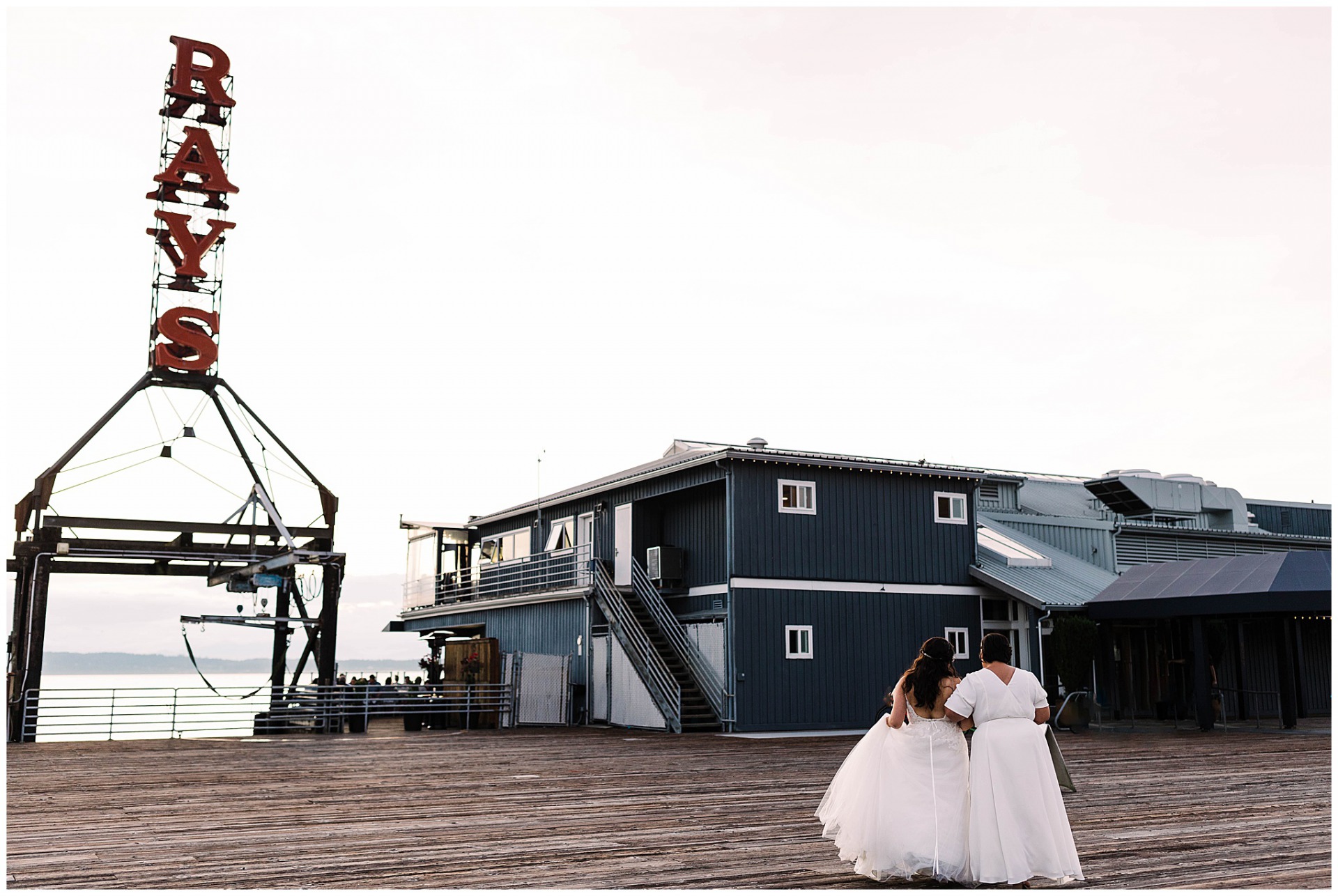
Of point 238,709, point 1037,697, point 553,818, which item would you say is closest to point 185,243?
point 238,709

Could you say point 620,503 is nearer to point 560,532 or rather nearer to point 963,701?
point 560,532

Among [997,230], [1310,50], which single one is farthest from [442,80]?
[1310,50]

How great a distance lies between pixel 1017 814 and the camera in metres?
7.19

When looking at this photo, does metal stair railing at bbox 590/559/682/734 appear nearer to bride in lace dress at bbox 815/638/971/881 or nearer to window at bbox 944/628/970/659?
window at bbox 944/628/970/659

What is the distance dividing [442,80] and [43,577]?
530 inches

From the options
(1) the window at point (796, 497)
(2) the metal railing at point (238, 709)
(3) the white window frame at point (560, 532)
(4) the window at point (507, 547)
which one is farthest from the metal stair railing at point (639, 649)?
(4) the window at point (507, 547)

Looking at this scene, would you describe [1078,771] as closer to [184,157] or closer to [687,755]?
[687,755]

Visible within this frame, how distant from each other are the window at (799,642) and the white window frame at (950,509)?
421 centimetres

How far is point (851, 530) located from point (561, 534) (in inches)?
325

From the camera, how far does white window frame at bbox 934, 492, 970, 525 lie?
2605 centimetres

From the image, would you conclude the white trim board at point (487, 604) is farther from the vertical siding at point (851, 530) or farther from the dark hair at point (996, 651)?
the dark hair at point (996, 651)

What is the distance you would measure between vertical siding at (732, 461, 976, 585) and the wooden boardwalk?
5.90 m

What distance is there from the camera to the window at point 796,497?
24.1 metres

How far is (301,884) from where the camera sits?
7211 mm
